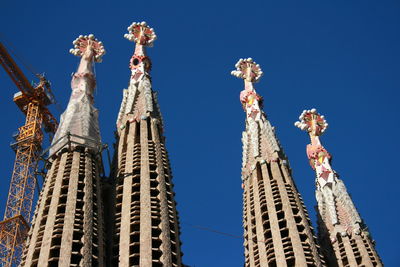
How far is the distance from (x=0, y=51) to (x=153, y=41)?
464 inches

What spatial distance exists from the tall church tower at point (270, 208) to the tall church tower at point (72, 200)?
9.55m

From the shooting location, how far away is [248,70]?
63344mm

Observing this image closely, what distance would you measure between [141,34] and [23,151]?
12407mm

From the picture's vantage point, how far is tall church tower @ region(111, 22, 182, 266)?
39.4 meters

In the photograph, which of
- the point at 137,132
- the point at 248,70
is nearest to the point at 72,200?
the point at 137,132

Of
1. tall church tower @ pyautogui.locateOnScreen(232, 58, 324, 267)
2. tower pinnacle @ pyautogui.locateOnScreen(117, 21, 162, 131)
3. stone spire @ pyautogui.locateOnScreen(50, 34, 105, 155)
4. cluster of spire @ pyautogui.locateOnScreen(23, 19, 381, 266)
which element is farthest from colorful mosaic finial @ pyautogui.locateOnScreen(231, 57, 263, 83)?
stone spire @ pyautogui.locateOnScreen(50, 34, 105, 155)

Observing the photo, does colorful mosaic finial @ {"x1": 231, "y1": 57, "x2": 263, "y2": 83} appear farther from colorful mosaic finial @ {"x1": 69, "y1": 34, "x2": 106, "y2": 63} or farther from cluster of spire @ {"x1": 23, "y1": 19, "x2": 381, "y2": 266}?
colorful mosaic finial @ {"x1": 69, "y1": 34, "x2": 106, "y2": 63}

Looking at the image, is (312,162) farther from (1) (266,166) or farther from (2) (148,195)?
(2) (148,195)

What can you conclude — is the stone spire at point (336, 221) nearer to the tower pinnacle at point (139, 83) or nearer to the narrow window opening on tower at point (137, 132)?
the tower pinnacle at point (139, 83)

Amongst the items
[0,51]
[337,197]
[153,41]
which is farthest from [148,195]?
[0,51]

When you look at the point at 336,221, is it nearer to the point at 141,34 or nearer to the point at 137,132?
the point at 137,132

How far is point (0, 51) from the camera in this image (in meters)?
61.8

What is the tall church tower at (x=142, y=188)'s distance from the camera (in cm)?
3938

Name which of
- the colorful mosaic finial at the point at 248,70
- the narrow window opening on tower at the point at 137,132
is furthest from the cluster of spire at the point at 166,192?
the colorful mosaic finial at the point at 248,70
